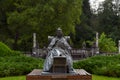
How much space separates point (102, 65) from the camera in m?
20.1

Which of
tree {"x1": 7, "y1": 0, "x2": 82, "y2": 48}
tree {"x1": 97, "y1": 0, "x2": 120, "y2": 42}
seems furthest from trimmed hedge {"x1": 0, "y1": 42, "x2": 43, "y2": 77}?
tree {"x1": 97, "y1": 0, "x2": 120, "y2": 42}

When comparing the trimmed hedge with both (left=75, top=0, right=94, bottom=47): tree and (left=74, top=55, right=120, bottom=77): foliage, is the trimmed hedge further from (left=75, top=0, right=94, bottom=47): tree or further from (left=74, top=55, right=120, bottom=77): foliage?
(left=75, top=0, right=94, bottom=47): tree

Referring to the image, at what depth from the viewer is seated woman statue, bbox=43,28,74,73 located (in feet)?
37.9

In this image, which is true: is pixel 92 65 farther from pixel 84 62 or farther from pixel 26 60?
pixel 26 60

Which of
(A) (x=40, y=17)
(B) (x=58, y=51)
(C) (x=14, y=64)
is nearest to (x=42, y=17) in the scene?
(A) (x=40, y=17)

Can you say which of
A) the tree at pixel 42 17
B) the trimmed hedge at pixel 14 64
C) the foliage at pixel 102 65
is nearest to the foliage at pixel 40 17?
the tree at pixel 42 17

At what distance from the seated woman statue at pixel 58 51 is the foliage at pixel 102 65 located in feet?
22.4

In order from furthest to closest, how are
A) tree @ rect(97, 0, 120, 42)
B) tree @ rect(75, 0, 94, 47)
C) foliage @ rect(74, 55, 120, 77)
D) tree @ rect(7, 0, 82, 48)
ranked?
tree @ rect(97, 0, 120, 42)
tree @ rect(75, 0, 94, 47)
tree @ rect(7, 0, 82, 48)
foliage @ rect(74, 55, 120, 77)

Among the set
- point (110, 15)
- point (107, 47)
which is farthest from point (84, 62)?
point (110, 15)

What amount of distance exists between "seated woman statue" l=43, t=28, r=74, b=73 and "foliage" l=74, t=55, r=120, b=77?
6814 millimetres

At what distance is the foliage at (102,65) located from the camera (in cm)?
1866

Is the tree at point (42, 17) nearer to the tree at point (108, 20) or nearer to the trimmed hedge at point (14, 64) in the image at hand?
the trimmed hedge at point (14, 64)

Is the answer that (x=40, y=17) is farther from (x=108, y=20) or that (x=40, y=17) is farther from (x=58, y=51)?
(x=58, y=51)

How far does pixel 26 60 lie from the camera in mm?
21234
